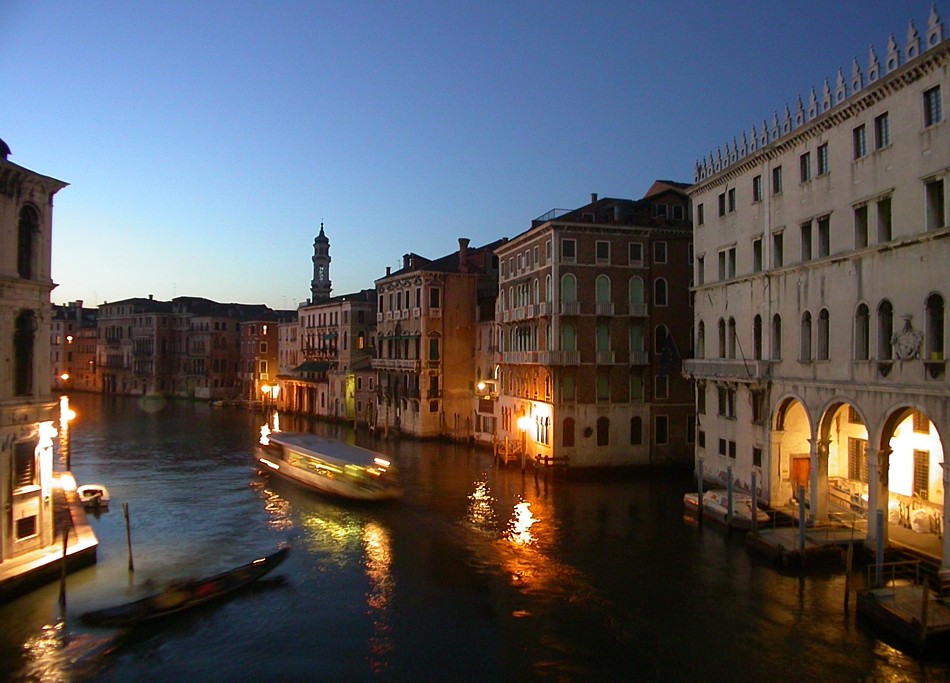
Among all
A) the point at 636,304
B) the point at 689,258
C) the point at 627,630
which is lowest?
the point at 627,630

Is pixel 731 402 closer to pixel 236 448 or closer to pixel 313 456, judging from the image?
pixel 313 456

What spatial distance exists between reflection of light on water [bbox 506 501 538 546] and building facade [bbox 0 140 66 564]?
13155 mm

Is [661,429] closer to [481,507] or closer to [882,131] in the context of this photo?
[481,507]

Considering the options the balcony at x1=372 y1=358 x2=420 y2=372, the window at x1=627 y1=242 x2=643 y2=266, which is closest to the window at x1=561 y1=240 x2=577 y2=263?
the window at x1=627 y1=242 x2=643 y2=266

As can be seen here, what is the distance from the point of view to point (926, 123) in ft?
58.2

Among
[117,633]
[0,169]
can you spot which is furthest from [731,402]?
[0,169]

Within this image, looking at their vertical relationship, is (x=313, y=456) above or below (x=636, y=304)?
below

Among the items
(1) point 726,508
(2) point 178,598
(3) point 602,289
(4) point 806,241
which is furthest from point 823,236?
(2) point 178,598

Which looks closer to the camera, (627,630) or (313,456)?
(627,630)

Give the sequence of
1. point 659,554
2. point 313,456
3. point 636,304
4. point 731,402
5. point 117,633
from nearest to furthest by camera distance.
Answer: point 117,633 → point 659,554 → point 731,402 → point 313,456 → point 636,304

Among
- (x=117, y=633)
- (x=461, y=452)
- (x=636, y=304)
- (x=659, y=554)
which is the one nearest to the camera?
(x=117, y=633)

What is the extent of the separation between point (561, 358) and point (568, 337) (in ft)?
3.98

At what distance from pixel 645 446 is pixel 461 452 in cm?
1185

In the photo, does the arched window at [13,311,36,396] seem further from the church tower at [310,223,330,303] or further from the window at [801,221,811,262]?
the church tower at [310,223,330,303]
